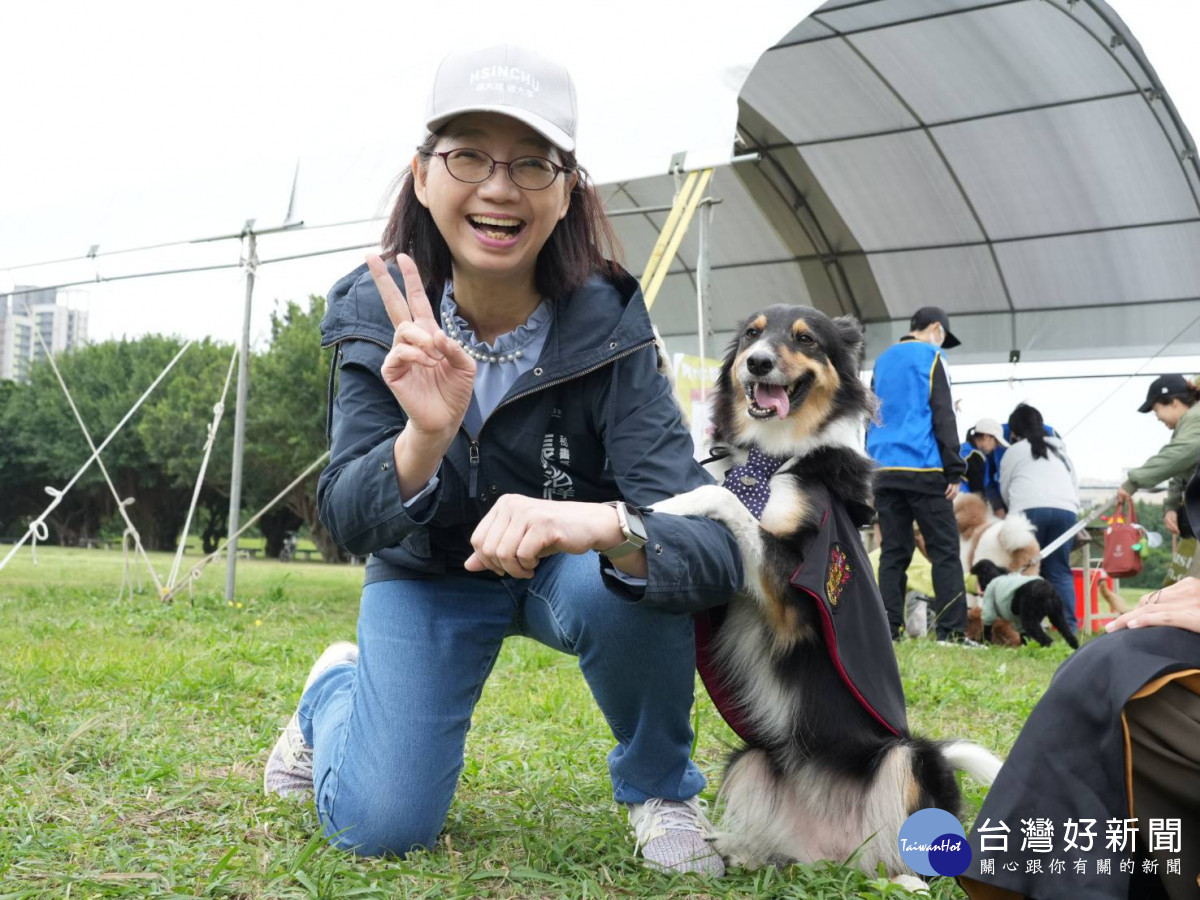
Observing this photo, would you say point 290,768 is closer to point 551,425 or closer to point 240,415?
point 551,425

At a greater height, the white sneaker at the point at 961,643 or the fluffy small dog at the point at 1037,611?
the fluffy small dog at the point at 1037,611

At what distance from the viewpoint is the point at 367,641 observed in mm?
2166

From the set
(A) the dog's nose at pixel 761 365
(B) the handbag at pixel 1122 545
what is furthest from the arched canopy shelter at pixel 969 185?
(A) the dog's nose at pixel 761 365

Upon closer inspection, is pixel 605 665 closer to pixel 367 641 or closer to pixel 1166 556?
pixel 367 641

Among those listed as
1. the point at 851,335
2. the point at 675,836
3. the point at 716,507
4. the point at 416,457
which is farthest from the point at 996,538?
the point at 416,457

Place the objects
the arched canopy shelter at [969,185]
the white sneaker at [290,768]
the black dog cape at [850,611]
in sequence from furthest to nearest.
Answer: the arched canopy shelter at [969,185] < the white sneaker at [290,768] < the black dog cape at [850,611]

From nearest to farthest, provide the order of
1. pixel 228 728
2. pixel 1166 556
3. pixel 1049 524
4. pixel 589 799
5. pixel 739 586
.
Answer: pixel 739 586, pixel 589 799, pixel 228 728, pixel 1049 524, pixel 1166 556

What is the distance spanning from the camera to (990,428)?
8.67 m

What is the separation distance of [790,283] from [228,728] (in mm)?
10653

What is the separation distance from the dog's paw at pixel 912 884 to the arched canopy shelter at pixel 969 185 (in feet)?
23.3

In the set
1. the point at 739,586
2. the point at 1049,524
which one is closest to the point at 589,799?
the point at 739,586

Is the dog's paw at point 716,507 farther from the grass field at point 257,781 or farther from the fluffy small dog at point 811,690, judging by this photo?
the grass field at point 257,781

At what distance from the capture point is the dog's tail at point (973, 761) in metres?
2.09

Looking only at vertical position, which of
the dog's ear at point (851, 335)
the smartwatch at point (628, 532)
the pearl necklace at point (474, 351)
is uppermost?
the dog's ear at point (851, 335)
